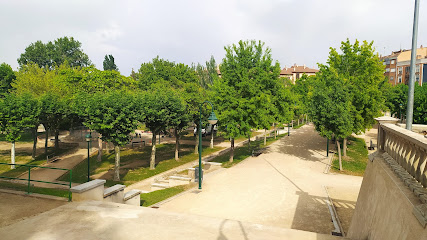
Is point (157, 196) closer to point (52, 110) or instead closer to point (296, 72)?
point (52, 110)

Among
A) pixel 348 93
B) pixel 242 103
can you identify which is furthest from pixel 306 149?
pixel 242 103

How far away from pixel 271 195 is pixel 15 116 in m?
27.0

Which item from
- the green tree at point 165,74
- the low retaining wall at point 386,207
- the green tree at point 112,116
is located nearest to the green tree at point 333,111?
the low retaining wall at point 386,207

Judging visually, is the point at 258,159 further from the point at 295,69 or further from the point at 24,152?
the point at 295,69

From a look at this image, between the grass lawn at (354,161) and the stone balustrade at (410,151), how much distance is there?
16231 mm

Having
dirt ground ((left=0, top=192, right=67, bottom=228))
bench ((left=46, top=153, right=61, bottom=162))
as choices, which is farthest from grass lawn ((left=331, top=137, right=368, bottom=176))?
bench ((left=46, top=153, right=61, bottom=162))

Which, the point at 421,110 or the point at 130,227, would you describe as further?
the point at 421,110

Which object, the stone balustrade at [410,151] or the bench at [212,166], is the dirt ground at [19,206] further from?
Answer: the bench at [212,166]

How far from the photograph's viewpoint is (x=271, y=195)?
47.1 feet

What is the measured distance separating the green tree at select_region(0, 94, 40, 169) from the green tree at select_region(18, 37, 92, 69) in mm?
63139

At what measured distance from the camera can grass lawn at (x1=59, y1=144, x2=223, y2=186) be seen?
78.4 ft

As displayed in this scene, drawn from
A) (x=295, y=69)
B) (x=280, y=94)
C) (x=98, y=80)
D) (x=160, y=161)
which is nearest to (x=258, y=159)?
(x=280, y=94)

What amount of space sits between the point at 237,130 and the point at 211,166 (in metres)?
3.88

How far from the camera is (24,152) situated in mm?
35094
